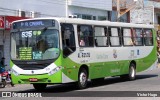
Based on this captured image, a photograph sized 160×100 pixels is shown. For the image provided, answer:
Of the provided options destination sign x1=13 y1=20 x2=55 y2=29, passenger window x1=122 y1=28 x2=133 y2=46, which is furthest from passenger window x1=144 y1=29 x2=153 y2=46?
destination sign x1=13 y1=20 x2=55 y2=29

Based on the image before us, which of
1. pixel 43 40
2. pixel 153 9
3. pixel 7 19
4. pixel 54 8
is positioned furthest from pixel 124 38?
pixel 153 9

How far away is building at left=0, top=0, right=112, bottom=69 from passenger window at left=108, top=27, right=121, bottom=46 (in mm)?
9525

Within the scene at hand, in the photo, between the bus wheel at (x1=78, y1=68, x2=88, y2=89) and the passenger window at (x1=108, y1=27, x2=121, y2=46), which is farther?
the passenger window at (x1=108, y1=27, x2=121, y2=46)

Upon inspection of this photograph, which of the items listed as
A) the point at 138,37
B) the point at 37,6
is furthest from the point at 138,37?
the point at 37,6

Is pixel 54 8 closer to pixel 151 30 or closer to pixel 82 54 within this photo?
pixel 151 30

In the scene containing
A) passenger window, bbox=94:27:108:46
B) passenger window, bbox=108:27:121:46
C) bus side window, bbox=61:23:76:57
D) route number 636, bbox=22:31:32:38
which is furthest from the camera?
passenger window, bbox=108:27:121:46

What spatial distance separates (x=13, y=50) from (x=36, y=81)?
170 cm

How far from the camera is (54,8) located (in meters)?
32.8

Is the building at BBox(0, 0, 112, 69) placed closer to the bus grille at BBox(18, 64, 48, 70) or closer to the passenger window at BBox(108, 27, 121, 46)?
the passenger window at BBox(108, 27, 121, 46)

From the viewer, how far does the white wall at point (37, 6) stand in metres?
28.3

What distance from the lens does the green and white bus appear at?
15.7 metres

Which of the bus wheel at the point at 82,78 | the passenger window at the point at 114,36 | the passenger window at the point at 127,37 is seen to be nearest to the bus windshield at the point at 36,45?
the bus wheel at the point at 82,78

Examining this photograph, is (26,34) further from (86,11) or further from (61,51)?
(86,11)

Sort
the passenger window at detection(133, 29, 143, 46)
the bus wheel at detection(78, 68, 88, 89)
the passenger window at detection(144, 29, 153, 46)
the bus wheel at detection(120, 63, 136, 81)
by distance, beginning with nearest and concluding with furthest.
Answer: the bus wheel at detection(78, 68, 88, 89)
the bus wheel at detection(120, 63, 136, 81)
the passenger window at detection(133, 29, 143, 46)
the passenger window at detection(144, 29, 153, 46)
